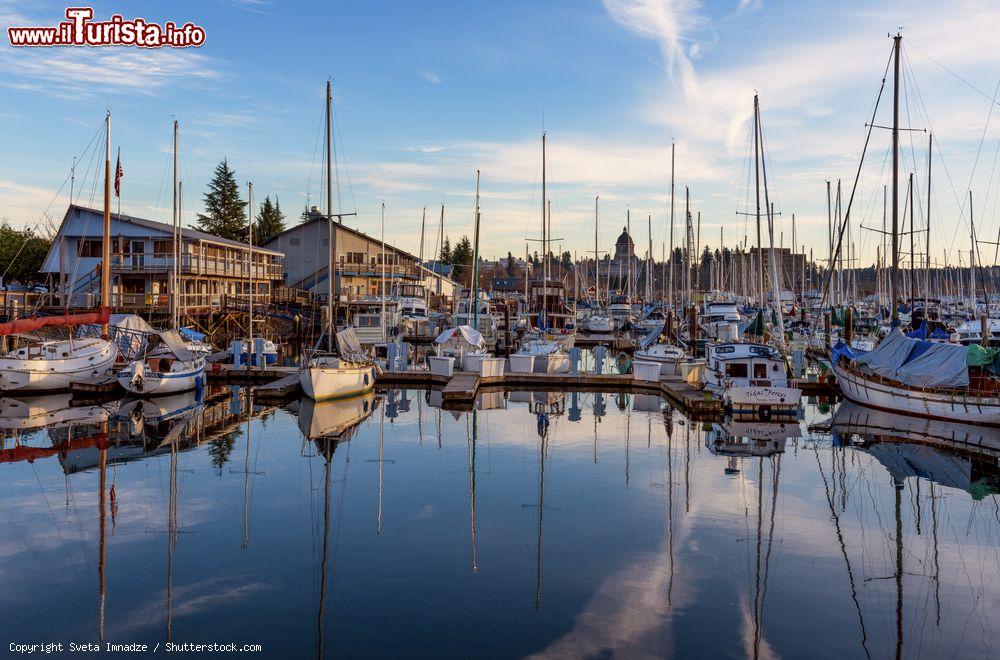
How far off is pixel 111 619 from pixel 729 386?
24342mm

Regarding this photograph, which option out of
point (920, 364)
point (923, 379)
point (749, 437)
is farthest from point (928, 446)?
point (920, 364)

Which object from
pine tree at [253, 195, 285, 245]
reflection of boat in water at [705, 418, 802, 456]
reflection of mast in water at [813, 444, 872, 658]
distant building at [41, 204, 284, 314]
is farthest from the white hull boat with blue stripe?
pine tree at [253, 195, 285, 245]

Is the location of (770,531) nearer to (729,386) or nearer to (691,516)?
(691,516)

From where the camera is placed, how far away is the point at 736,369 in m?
31.5

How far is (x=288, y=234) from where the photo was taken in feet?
253

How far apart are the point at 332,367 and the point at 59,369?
12.5 m

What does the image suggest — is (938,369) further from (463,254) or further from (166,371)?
(463,254)

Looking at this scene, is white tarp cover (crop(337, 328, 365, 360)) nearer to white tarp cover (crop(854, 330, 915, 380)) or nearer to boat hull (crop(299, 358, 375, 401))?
boat hull (crop(299, 358, 375, 401))

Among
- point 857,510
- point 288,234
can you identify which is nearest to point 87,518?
point 857,510

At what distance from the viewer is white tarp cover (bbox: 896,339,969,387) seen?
94.3ft

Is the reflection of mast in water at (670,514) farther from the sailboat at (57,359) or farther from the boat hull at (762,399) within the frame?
the sailboat at (57,359)

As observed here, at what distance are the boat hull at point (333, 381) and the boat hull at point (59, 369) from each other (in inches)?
399

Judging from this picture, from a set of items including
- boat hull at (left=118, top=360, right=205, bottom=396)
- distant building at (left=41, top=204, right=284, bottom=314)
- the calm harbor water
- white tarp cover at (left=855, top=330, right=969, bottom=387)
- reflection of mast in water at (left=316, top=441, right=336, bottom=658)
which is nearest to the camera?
reflection of mast in water at (left=316, top=441, right=336, bottom=658)

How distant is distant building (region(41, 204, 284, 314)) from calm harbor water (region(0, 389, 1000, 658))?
27.8 m
